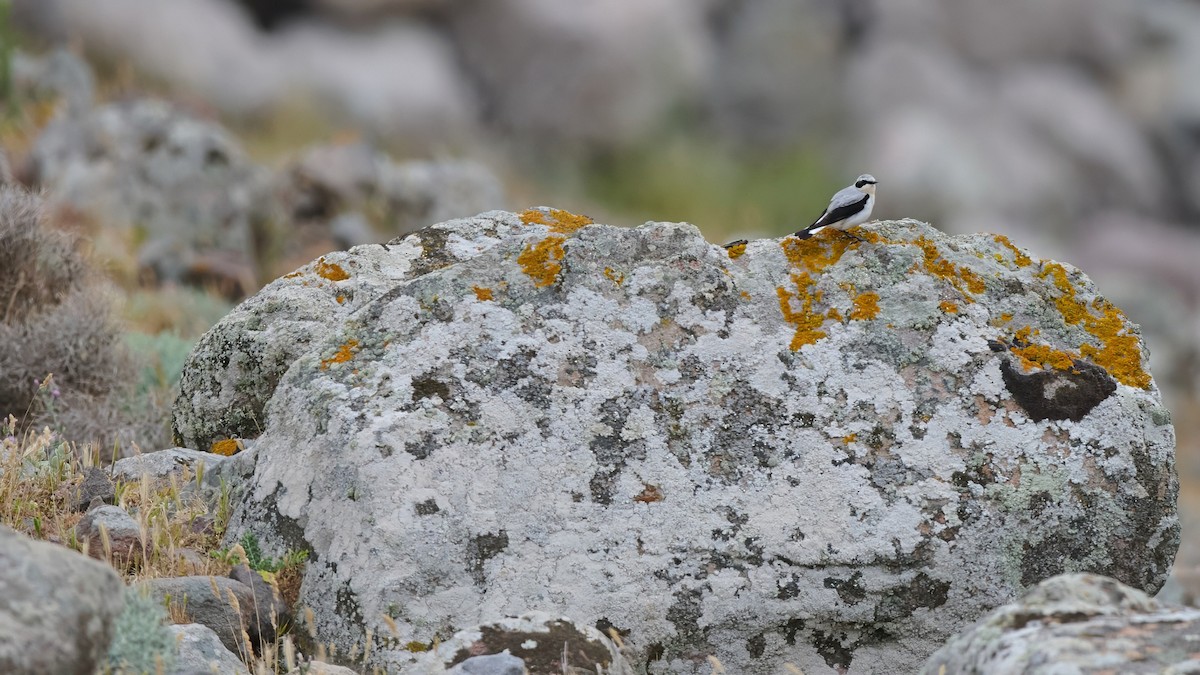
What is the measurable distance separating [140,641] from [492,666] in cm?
118

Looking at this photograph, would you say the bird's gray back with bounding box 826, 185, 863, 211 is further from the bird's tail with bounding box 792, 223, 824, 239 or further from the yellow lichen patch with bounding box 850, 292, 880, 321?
the yellow lichen patch with bounding box 850, 292, 880, 321

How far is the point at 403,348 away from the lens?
5199mm

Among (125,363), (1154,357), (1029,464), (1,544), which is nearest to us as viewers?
(1,544)

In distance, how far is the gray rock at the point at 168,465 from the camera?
578 cm

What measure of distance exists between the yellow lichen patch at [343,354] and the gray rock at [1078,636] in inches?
108

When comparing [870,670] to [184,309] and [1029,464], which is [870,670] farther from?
[184,309]

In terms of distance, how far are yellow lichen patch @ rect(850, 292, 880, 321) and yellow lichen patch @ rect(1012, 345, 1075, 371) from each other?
2.14 feet

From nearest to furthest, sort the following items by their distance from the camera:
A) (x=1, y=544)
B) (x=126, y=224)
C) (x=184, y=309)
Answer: (x=1, y=544) < (x=184, y=309) < (x=126, y=224)

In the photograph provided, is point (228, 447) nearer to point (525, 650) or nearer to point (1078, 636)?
point (525, 650)

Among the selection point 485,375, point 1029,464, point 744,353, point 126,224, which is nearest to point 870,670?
point 1029,464

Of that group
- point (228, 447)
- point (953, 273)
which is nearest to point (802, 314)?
point (953, 273)

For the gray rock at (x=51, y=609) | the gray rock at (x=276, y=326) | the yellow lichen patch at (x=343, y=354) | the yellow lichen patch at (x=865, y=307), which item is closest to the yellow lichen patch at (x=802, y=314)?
the yellow lichen patch at (x=865, y=307)

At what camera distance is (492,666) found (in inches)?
159

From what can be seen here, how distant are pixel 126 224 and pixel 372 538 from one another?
12308 mm
